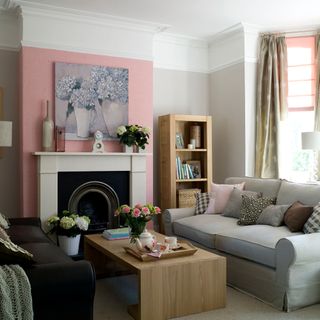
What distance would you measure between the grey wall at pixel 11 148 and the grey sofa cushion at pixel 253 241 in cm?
270

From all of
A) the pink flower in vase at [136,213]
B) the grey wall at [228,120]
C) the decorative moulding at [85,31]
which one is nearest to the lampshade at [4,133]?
the decorative moulding at [85,31]

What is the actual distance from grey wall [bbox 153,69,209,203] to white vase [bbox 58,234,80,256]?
1651mm

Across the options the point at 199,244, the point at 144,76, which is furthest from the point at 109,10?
the point at 199,244

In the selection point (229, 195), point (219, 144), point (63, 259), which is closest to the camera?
point (63, 259)

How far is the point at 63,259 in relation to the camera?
2.79 m

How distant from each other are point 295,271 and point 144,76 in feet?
11.2

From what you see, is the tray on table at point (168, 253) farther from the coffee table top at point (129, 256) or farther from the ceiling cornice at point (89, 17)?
the ceiling cornice at point (89, 17)

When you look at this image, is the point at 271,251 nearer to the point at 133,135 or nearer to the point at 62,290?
the point at 62,290

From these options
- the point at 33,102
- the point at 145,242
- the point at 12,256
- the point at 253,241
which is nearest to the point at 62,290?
the point at 12,256

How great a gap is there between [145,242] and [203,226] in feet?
3.34

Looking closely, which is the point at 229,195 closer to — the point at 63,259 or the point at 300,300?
the point at 300,300

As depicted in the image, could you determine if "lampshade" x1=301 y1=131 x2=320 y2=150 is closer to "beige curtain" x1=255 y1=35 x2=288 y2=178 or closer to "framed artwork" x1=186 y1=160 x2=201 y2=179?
"beige curtain" x1=255 y1=35 x2=288 y2=178

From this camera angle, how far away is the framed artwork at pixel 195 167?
5891 mm

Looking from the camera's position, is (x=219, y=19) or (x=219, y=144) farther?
(x=219, y=144)
